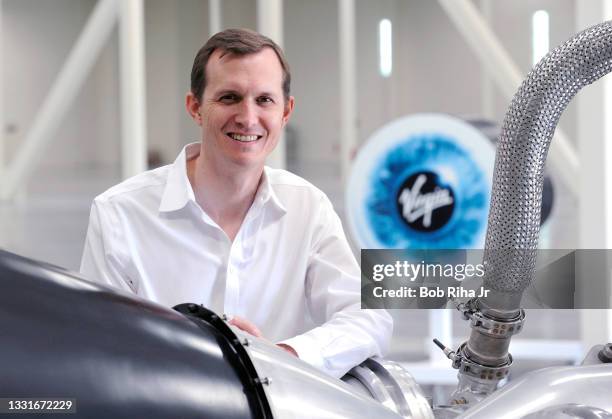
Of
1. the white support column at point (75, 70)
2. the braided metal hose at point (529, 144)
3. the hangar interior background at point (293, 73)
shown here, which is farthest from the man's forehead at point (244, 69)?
the hangar interior background at point (293, 73)

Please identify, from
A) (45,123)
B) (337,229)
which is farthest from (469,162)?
(45,123)

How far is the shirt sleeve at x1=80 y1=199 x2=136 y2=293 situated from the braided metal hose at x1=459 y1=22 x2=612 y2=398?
611mm

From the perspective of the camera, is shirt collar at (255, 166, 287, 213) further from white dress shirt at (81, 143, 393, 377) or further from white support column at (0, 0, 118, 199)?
white support column at (0, 0, 118, 199)

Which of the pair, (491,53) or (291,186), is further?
(491,53)

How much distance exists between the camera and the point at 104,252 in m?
1.25

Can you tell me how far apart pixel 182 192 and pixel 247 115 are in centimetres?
18

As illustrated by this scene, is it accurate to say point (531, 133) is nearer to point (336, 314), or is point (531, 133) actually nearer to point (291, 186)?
point (336, 314)

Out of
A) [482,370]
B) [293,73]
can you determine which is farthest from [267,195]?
[293,73]

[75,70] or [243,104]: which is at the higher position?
[75,70]

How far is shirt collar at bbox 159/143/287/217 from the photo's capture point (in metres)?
1.24

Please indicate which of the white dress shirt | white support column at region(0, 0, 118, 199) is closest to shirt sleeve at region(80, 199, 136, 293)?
the white dress shirt

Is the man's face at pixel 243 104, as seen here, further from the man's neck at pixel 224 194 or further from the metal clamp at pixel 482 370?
the metal clamp at pixel 482 370

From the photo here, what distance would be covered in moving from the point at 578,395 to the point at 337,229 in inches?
26.0

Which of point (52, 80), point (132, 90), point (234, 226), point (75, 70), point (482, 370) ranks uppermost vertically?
point (52, 80)
